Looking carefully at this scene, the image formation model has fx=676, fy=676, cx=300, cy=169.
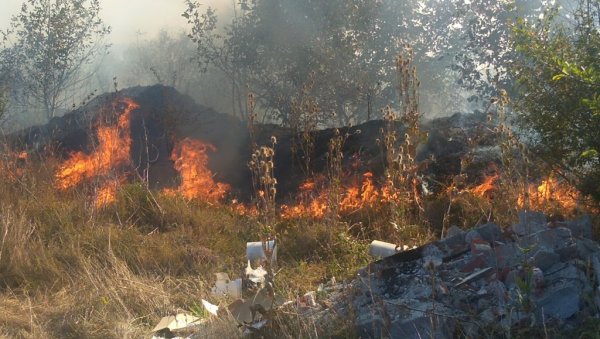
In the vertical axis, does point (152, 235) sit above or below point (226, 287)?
above

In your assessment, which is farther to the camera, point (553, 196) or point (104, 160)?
point (104, 160)

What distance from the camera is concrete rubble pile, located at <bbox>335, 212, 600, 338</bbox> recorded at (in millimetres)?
3406

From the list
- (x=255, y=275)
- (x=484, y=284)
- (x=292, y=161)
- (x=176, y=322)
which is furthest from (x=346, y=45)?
(x=484, y=284)

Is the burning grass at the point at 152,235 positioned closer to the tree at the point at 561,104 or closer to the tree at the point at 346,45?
the tree at the point at 561,104

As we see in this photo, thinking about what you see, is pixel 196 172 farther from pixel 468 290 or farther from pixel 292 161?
pixel 468 290

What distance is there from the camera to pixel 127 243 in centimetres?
605

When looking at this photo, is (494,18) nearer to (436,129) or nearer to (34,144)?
(436,129)

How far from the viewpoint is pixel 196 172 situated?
29.7 ft

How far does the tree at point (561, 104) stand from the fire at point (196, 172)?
404 centimetres

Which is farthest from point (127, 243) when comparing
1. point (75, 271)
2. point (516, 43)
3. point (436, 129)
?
point (436, 129)

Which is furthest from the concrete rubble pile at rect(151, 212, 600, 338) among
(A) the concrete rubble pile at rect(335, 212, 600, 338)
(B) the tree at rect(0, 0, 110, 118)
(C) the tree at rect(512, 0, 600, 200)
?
(B) the tree at rect(0, 0, 110, 118)

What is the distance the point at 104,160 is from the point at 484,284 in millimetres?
5493

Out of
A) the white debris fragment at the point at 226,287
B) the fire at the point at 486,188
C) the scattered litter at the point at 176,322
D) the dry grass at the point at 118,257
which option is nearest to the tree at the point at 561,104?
the fire at the point at 486,188

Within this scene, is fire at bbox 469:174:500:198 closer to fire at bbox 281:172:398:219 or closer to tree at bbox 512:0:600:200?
fire at bbox 281:172:398:219
